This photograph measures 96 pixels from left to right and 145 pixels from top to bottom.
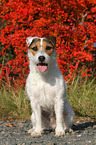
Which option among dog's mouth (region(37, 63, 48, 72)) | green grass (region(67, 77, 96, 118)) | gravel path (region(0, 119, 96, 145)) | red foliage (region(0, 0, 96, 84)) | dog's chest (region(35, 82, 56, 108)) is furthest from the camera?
red foliage (region(0, 0, 96, 84))

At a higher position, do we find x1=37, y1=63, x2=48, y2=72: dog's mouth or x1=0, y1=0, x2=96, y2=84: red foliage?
x1=0, y1=0, x2=96, y2=84: red foliage

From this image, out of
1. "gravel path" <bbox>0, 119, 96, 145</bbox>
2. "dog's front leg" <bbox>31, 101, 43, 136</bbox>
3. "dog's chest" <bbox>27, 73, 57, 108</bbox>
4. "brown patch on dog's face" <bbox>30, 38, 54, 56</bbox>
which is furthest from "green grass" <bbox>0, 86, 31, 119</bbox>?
"brown patch on dog's face" <bbox>30, 38, 54, 56</bbox>

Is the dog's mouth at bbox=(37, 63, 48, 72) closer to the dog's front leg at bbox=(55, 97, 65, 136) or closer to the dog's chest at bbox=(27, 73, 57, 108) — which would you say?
the dog's chest at bbox=(27, 73, 57, 108)

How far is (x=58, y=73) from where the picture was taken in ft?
12.9

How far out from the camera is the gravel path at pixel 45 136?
11.6 ft

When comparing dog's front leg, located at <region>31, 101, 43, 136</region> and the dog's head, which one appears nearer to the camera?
the dog's head

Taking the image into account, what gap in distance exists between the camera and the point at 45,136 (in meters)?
3.94

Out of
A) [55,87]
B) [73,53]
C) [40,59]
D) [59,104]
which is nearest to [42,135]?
[59,104]

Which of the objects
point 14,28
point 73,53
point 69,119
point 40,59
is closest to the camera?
point 40,59

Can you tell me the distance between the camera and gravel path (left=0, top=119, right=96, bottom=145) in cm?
353

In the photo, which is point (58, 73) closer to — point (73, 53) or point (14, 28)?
point (73, 53)

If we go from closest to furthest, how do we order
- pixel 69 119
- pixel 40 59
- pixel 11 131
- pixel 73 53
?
pixel 40 59 → pixel 69 119 → pixel 11 131 → pixel 73 53

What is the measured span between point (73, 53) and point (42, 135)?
3.88 metres

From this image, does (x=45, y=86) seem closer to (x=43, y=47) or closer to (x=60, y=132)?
(x=43, y=47)
